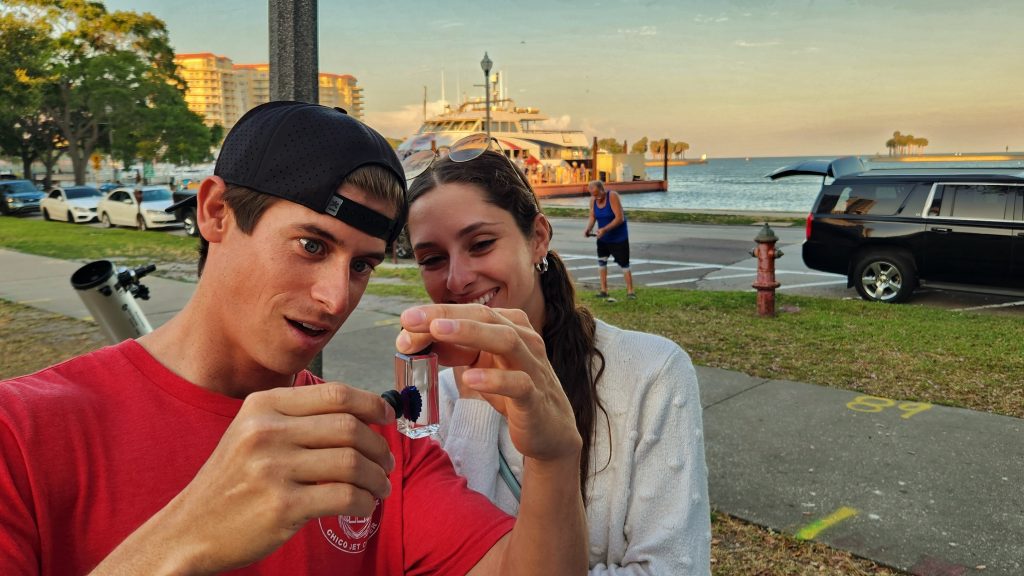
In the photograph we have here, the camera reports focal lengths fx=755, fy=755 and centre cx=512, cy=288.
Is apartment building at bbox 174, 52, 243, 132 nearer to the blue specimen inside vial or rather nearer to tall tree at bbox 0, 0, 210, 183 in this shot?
tall tree at bbox 0, 0, 210, 183

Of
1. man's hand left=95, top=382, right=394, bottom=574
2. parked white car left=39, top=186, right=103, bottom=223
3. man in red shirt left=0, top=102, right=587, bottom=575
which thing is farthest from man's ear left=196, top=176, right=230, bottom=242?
parked white car left=39, top=186, right=103, bottom=223

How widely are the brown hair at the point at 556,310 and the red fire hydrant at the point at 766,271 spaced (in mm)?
7354

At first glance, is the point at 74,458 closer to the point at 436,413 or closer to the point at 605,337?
the point at 436,413

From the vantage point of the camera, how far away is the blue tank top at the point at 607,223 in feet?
38.5

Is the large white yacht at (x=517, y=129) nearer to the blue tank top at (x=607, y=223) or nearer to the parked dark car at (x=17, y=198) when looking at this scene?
the parked dark car at (x=17, y=198)

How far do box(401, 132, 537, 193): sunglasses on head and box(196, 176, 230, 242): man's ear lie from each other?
0.81m

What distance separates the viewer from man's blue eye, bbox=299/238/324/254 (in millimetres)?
1462

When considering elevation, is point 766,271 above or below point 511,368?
below

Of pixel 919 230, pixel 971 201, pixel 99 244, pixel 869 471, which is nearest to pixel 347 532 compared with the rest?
pixel 869 471

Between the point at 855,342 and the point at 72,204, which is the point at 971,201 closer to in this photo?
the point at 855,342

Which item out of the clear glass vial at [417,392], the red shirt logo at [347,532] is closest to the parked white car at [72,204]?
the red shirt logo at [347,532]

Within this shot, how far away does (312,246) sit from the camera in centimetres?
147

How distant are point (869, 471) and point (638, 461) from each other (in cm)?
324

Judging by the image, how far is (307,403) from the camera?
1032mm
